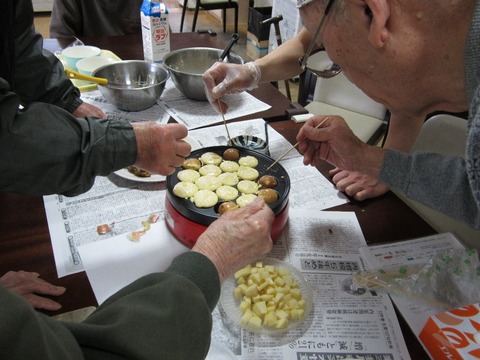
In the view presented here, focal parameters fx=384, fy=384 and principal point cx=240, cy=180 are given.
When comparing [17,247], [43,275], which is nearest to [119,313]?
[43,275]

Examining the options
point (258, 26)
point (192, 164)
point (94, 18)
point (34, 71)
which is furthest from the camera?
point (258, 26)

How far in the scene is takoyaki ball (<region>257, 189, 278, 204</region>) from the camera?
1.04m

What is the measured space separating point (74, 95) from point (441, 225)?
4.37 feet

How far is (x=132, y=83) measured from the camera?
1.70 m

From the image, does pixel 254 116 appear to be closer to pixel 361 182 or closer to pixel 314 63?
pixel 314 63

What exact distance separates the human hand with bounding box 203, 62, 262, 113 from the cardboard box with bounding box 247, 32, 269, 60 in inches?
111

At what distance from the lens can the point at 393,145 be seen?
139cm

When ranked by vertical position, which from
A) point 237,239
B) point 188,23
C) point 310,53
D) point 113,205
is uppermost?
point 310,53

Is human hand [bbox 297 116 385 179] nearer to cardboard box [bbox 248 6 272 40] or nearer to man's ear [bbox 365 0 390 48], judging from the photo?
man's ear [bbox 365 0 390 48]

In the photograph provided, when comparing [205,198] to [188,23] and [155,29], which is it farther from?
[188,23]

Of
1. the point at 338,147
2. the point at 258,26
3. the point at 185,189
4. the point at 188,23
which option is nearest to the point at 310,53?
the point at 338,147

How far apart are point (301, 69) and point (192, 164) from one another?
64 centimetres

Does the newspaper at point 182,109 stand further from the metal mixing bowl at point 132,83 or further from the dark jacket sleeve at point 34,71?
the dark jacket sleeve at point 34,71

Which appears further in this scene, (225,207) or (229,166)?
(229,166)
